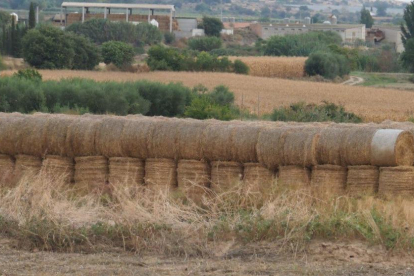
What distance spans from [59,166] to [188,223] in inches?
215

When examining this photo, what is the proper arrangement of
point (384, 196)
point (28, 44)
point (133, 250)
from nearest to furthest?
point (133, 250) → point (384, 196) → point (28, 44)

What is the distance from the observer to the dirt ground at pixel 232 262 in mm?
11312

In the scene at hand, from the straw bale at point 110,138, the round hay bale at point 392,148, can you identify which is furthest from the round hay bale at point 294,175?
the straw bale at point 110,138

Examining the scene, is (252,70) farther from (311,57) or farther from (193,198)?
(193,198)

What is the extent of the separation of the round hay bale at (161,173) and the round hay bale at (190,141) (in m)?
0.29

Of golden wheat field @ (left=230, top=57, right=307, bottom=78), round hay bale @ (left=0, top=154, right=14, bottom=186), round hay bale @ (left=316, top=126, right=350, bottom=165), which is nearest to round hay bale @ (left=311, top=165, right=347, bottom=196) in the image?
round hay bale @ (left=316, top=126, right=350, bottom=165)

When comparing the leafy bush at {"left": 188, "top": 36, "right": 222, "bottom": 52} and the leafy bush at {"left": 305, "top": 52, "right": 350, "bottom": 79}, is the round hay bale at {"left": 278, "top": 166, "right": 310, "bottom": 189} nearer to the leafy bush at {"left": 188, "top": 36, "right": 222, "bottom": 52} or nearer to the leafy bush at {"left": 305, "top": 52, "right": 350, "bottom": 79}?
the leafy bush at {"left": 305, "top": 52, "right": 350, "bottom": 79}

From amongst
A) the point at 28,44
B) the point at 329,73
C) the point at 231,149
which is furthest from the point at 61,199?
the point at 329,73

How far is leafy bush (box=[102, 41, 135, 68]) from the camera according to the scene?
3130 inches

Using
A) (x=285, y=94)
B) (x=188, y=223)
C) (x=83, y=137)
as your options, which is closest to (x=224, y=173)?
(x=83, y=137)

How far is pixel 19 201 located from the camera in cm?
1402

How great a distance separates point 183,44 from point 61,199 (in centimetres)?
11911

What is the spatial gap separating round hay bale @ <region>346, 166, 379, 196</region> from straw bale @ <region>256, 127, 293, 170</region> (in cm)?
127

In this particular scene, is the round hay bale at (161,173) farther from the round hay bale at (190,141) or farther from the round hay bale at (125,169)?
the round hay bale at (190,141)
